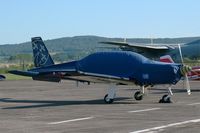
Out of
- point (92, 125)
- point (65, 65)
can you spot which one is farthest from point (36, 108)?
point (92, 125)

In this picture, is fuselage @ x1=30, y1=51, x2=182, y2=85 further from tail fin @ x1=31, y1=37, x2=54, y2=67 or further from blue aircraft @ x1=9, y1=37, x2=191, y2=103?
tail fin @ x1=31, y1=37, x2=54, y2=67

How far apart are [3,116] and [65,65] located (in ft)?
24.6

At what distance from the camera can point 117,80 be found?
21219 mm

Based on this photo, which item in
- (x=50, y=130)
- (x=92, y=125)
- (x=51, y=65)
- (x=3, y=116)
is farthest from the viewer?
(x=51, y=65)

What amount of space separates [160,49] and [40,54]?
3568 centimetres

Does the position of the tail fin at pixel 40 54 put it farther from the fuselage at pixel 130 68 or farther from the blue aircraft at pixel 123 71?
the fuselage at pixel 130 68

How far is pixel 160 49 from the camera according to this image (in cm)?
6003

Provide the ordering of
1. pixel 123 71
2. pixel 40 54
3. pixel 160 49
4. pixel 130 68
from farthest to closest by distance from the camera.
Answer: pixel 160 49, pixel 40 54, pixel 123 71, pixel 130 68

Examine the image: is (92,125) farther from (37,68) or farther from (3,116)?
(37,68)

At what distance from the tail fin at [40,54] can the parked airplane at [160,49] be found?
28.2 metres

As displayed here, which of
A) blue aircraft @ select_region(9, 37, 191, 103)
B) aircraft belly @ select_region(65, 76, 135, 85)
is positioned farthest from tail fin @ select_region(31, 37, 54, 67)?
aircraft belly @ select_region(65, 76, 135, 85)

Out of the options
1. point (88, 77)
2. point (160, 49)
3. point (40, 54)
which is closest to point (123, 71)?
point (88, 77)

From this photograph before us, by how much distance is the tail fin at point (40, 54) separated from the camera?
25.4 m

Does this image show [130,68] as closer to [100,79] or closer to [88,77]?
[100,79]
